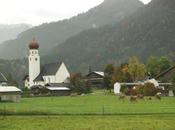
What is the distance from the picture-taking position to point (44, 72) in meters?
150

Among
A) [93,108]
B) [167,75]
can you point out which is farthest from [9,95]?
[167,75]

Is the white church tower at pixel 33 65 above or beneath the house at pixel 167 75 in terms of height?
→ above

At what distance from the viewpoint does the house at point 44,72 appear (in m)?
147

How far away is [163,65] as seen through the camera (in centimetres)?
13300

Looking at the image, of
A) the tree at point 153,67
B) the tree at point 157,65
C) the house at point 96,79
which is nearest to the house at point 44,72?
the house at point 96,79

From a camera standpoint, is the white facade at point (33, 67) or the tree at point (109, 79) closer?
the tree at point (109, 79)

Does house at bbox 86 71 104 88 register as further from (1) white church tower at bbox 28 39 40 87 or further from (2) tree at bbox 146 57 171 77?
(1) white church tower at bbox 28 39 40 87

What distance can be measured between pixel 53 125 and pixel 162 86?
72876 millimetres

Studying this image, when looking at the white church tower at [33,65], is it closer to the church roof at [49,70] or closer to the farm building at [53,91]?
the church roof at [49,70]

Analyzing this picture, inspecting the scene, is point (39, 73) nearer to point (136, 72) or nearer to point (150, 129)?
point (136, 72)

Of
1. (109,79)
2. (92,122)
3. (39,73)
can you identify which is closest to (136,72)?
(109,79)

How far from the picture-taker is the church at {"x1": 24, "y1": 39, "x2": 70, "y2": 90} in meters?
147

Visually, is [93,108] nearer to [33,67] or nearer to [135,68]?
[135,68]

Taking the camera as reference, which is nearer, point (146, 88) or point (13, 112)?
point (13, 112)
